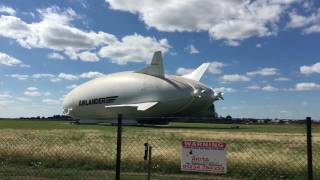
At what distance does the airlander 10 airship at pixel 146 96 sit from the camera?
99938 millimetres

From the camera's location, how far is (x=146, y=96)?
101 m

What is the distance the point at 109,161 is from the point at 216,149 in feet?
24.4

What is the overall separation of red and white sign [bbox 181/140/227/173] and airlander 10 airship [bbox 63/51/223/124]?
86531 millimetres

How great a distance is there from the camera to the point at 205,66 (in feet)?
408

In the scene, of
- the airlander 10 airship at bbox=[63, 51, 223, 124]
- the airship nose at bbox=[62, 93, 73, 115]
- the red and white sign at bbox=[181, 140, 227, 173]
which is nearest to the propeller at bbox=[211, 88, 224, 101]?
the airlander 10 airship at bbox=[63, 51, 223, 124]

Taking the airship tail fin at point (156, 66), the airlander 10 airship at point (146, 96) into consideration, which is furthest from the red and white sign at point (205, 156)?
the airship tail fin at point (156, 66)

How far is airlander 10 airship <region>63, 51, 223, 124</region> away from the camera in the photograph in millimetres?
99938

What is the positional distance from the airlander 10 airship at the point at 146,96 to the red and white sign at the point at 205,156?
8653 centimetres

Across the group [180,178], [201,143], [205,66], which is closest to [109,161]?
[180,178]

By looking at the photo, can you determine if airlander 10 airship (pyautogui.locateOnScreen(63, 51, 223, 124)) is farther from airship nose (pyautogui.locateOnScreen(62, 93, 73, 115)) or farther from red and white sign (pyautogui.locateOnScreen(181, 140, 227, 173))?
red and white sign (pyautogui.locateOnScreen(181, 140, 227, 173))

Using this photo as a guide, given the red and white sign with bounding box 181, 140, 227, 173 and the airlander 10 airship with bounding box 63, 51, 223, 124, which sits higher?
the airlander 10 airship with bounding box 63, 51, 223, 124

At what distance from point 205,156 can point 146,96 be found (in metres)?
91.7

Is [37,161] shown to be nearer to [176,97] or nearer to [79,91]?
[176,97]

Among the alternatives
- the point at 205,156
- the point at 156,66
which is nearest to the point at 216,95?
the point at 156,66
